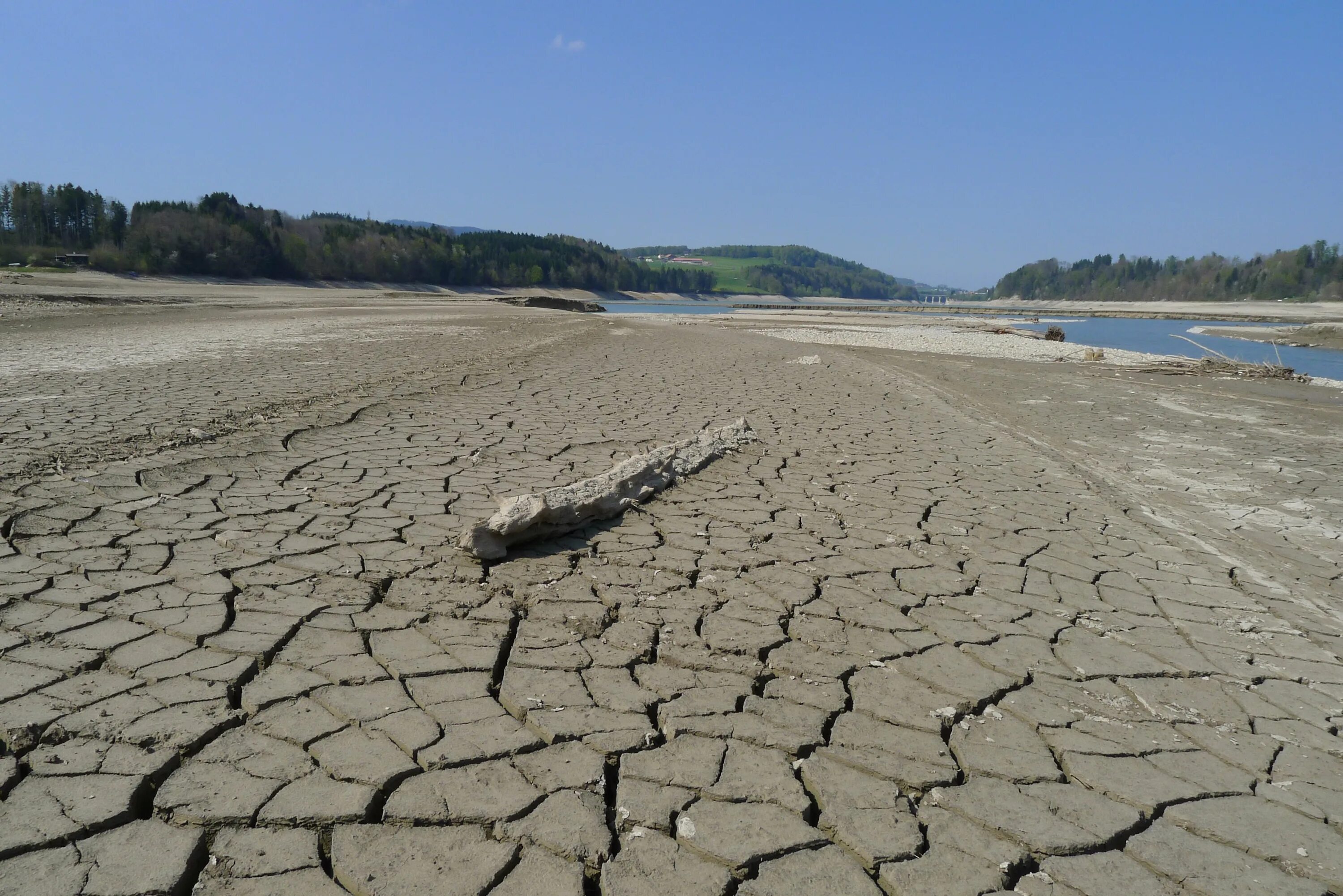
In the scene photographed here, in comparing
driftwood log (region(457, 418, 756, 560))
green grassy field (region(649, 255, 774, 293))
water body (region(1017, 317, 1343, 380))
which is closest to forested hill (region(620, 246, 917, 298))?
green grassy field (region(649, 255, 774, 293))

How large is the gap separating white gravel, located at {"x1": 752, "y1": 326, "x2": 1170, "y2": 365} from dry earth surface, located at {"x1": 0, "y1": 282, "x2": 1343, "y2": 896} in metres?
11.5

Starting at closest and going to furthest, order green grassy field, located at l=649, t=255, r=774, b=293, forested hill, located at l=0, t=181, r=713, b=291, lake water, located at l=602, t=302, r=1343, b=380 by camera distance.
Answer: lake water, located at l=602, t=302, r=1343, b=380 < forested hill, located at l=0, t=181, r=713, b=291 < green grassy field, located at l=649, t=255, r=774, b=293

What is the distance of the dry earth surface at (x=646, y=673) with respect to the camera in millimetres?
1687

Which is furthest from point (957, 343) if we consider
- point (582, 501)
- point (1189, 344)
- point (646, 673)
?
point (646, 673)

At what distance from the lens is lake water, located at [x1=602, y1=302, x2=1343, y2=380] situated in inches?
746

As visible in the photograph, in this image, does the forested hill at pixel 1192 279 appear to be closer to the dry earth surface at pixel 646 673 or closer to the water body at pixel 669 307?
the water body at pixel 669 307

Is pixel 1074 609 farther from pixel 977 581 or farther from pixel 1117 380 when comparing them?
pixel 1117 380

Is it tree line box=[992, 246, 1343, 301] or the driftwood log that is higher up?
tree line box=[992, 246, 1343, 301]

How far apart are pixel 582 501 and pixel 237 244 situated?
47299mm

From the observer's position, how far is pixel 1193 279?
295ft

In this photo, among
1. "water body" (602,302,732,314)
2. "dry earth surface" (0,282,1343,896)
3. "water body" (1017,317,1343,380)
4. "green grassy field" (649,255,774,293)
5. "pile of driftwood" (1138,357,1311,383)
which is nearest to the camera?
"dry earth surface" (0,282,1343,896)

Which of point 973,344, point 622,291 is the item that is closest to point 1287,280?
point 622,291

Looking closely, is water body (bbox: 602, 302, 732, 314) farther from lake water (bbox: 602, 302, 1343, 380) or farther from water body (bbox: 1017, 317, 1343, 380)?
water body (bbox: 1017, 317, 1343, 380)

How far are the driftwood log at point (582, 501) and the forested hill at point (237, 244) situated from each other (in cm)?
3907
